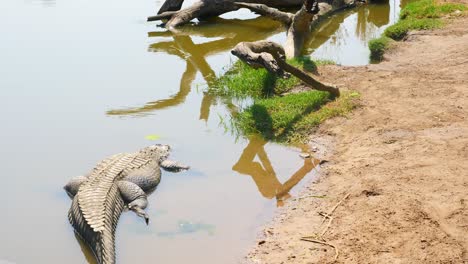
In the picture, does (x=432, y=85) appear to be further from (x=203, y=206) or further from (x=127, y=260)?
(x=127, y=260)

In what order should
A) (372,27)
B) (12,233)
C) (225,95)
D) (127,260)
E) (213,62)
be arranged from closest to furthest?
(127,260) < (12,233) < (225,95) < (213,62) < (372,27)

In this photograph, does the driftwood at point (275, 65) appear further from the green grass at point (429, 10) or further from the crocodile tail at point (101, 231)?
the green grass at point (429, 10)

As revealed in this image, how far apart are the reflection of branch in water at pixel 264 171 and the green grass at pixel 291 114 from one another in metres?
0.26

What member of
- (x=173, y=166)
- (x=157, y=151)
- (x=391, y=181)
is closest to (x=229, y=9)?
(x=157, y=151)

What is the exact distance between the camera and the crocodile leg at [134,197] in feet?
18.9

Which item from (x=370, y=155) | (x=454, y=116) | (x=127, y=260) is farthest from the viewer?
(x=454, y=116)

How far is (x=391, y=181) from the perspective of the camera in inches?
218

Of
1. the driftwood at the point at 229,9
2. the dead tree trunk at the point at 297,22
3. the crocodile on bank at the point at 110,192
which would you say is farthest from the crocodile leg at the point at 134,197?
the driftwood at the point at 229,9

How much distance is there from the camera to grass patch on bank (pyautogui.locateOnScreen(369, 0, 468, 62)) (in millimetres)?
9945

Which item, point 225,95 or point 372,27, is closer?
point 225,95

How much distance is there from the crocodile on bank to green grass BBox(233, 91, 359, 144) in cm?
119

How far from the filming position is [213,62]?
34.5ft

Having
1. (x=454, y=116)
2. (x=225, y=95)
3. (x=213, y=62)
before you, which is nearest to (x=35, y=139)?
(x=225, y=95)

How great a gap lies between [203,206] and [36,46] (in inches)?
275
